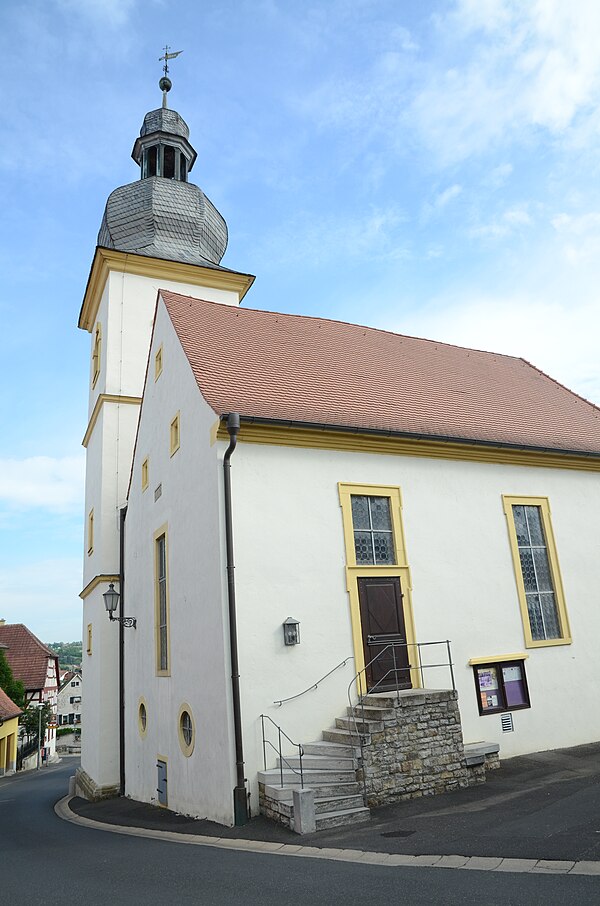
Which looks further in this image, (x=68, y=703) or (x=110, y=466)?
(x=68, y=703)

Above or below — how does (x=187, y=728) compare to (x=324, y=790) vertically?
above

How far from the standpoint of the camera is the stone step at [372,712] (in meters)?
9.88

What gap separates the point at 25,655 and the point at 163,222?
4086cm

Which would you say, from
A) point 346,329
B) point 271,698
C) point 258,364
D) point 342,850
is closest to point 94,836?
point 271,698

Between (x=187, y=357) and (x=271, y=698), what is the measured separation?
6.16m

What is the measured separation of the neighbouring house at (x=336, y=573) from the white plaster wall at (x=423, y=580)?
0.04 metres

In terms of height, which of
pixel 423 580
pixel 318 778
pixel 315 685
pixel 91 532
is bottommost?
pixel 318 778

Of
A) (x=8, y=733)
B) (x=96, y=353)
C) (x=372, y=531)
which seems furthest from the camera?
(x=8, y=733)

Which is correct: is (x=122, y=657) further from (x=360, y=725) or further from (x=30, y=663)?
(x=30, y=663)

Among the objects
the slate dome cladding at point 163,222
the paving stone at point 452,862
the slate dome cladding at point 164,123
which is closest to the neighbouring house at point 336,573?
the paving stone at point 452,862

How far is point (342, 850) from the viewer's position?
24.8 ft

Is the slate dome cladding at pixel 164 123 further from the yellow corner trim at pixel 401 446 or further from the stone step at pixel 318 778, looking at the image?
the stone step at pixel 318 778

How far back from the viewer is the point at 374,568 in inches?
469

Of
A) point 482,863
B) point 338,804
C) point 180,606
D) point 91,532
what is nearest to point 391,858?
point 482,863
